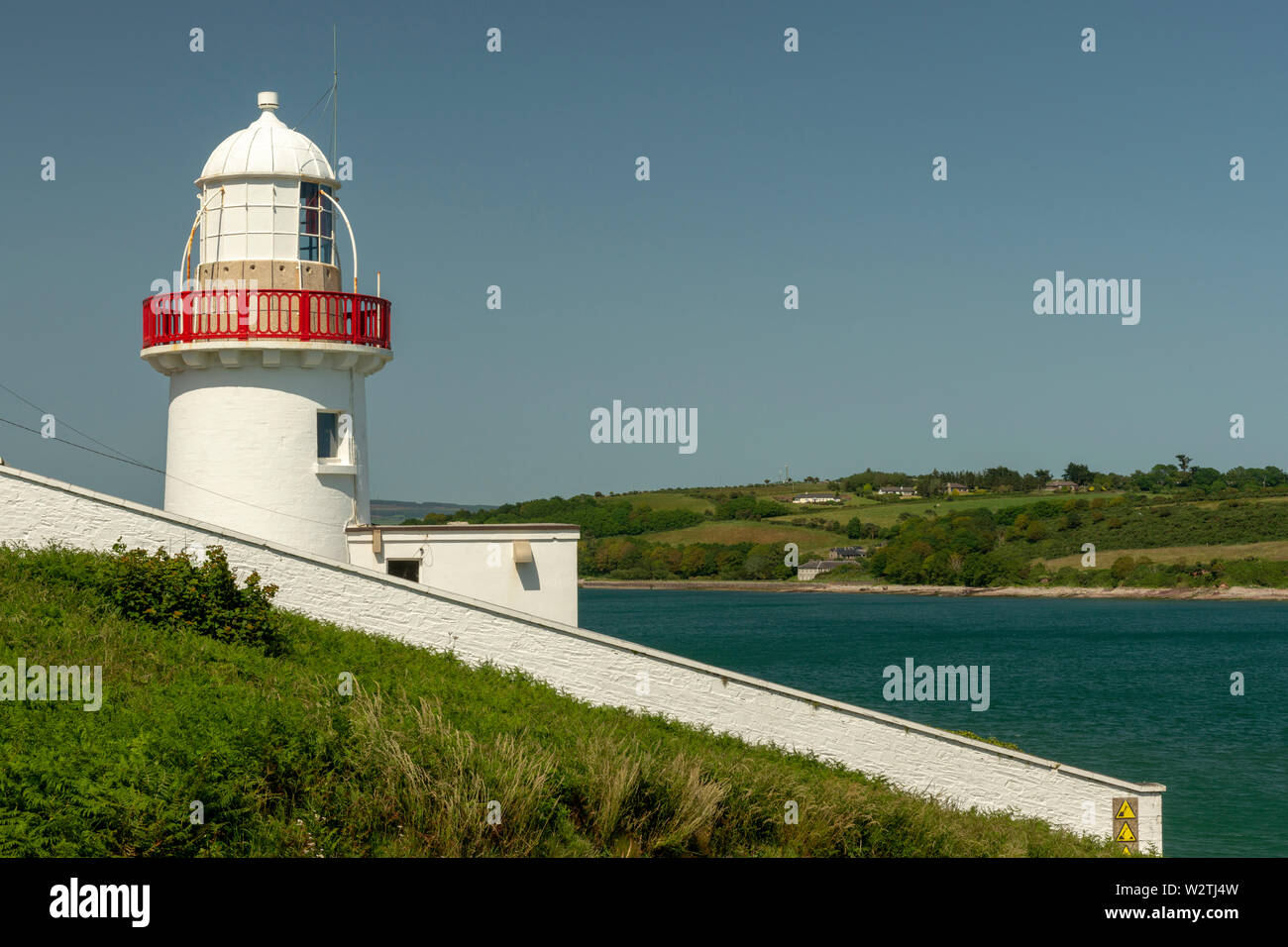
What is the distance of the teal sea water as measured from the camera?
115 ft

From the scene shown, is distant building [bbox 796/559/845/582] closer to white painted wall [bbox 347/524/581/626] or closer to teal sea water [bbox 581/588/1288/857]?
teal sea water [bbox 581/588/1288/857]

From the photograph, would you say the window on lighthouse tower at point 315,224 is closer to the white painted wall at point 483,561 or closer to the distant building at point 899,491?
the white painted wall at point 483,561

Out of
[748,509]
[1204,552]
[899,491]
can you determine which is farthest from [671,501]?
[1204,552]

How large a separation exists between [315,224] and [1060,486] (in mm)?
172635

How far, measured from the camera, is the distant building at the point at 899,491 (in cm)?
18275

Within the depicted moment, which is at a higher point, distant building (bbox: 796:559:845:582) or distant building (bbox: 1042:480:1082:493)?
distant building (bbox: 1042:480:1082:493)

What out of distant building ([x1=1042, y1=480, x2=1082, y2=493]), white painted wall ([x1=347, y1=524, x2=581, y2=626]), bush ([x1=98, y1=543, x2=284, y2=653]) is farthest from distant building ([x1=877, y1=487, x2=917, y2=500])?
bush ([x1=98, y1=543, x2=284, y2=653])

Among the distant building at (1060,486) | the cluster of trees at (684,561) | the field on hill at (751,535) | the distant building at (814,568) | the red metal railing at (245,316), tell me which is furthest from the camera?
the distant building at (1060,486)

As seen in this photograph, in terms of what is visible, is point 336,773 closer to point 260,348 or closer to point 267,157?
point 260,348

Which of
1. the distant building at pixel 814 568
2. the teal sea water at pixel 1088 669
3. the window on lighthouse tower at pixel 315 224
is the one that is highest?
the window on lighthouse tower at pixel 315 224

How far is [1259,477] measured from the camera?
523 ft

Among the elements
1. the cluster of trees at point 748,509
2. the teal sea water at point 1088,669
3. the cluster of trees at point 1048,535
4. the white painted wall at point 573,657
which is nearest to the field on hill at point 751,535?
the cluster of trees at point 748,509

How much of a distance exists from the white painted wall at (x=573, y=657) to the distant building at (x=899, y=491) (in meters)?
167

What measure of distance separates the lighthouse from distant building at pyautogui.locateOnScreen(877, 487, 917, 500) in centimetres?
16749
